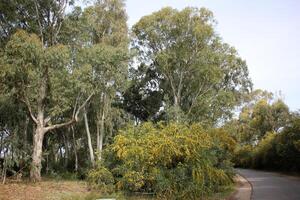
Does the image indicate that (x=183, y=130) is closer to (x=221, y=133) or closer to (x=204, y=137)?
(x=204, y=137)

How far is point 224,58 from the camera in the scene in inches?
1369

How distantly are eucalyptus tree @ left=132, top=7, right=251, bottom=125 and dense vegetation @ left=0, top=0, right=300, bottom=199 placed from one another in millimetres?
99

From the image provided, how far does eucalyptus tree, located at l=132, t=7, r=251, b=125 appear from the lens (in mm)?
31406

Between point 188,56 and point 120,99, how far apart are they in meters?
8.01

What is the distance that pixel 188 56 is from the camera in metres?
32.2

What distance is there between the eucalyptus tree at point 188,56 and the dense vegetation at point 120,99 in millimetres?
99

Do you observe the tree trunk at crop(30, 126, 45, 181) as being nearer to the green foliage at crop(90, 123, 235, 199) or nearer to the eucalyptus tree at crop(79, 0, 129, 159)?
the eucalyptus tree at crop(79, 0, 129, 159)

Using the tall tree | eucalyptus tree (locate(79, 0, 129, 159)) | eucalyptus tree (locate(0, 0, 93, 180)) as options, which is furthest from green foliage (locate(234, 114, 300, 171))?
the tall tree

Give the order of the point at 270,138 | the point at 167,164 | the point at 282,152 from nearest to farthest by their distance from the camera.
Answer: the point at 167,164
the point at 282,152
the point at 270,138

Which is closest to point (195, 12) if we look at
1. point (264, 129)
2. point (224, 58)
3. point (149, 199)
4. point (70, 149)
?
point (224, 58)

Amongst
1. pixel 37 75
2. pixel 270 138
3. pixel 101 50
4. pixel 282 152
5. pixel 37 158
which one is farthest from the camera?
pixel 270 138

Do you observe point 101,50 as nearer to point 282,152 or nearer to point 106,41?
point 106,41

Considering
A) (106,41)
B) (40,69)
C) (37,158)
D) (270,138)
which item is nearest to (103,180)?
(37,158)

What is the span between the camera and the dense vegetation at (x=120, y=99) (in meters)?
13.8
